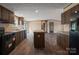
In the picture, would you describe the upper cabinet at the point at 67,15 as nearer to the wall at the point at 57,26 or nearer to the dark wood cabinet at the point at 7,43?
the wall at the point at 57,26

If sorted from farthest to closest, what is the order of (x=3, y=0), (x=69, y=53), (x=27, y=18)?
(x=27, y=18) < (x=69, y=53) < (x=3, y=0)

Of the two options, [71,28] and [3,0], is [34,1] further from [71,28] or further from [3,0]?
[71,28]

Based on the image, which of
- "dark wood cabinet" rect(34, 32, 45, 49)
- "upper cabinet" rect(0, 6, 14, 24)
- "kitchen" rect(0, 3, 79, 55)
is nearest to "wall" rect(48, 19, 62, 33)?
"kitchen" rect(0, 3, 79, 55)

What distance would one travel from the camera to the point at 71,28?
88.7 inches

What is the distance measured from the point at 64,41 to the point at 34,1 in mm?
975

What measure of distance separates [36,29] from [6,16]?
0.65 metres

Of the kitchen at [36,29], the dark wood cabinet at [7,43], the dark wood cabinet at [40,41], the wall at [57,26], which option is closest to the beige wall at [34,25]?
the kitchen at [36,29]

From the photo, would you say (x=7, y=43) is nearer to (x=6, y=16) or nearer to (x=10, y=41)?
(x=10, y=41)

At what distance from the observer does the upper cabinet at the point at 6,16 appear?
7.24ft

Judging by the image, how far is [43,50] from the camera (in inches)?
92.2

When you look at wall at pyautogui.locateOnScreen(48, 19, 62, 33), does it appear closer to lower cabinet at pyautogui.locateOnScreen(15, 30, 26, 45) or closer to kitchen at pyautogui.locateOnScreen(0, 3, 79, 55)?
kitchen at pyautogui.locateOnScreen(0, 3, 79, 55)

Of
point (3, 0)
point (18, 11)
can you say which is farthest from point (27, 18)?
point (3, 0)

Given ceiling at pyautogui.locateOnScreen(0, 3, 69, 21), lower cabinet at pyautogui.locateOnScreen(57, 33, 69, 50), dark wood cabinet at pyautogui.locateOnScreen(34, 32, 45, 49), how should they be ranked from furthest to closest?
dark wood cabinet at pyautogui.locateOnScreen(34, 32, 45, 49)
lower cabinet at pyautogui.locateOnScreen(57, 33, 69, 50)
ceiling at pyautogui.locateOnScreen(0, 3, 69, 21)

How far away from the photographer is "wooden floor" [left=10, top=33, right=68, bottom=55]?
2.26m
